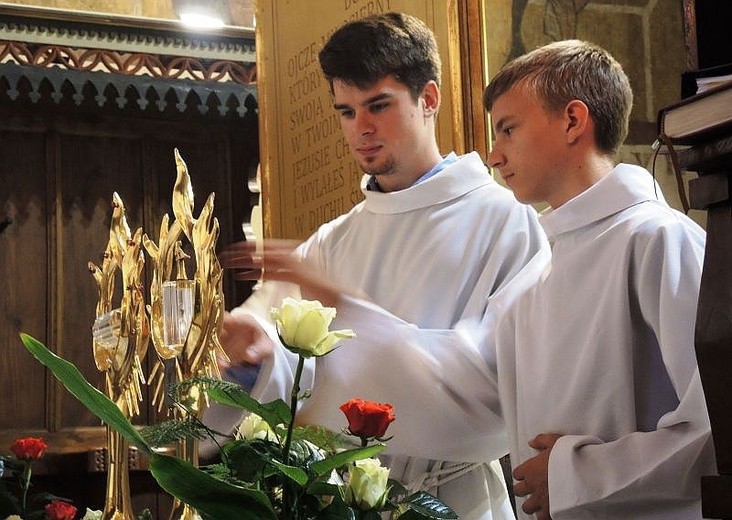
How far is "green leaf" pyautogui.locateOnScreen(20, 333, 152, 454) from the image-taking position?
1.41 meters

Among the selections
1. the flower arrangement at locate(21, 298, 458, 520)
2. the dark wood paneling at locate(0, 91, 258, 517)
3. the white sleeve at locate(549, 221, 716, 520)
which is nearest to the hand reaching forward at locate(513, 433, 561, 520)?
the white sleeve at locate(549, 221, 716, 520)

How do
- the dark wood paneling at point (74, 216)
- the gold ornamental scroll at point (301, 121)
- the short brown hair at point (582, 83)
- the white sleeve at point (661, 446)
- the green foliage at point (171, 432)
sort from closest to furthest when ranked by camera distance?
the green foliage at point (171, 432), the white sleeve at point (661, 446), the short brown hair at point (582, 83), the gold ornamental scroll at point (301, 121), the dark wood paneling at point (74, 216)

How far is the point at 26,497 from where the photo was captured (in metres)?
2.81

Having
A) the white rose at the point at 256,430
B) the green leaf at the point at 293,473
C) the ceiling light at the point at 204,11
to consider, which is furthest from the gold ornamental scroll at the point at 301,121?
→ the green leaf at the point at 293,473

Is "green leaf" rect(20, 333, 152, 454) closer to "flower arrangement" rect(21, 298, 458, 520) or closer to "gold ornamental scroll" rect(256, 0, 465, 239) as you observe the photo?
"flower arrangement" rect(21, 298, 458, 520)

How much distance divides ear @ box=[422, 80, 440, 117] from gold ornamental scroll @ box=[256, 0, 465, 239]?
1012 millimetres

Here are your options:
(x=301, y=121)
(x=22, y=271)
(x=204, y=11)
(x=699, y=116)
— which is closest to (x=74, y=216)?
(x=22, y=271)

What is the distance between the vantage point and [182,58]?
6.93 metres

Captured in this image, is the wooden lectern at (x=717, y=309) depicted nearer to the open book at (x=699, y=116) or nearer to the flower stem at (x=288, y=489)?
the open book at (x=699, y=116)

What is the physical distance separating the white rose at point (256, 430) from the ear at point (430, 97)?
138 cm

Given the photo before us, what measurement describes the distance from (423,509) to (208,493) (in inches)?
10.6

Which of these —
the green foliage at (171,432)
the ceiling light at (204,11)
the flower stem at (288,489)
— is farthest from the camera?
the ceiling light at (204,11)

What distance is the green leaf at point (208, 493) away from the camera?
1396mm

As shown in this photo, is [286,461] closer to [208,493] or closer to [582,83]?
[208,493]
